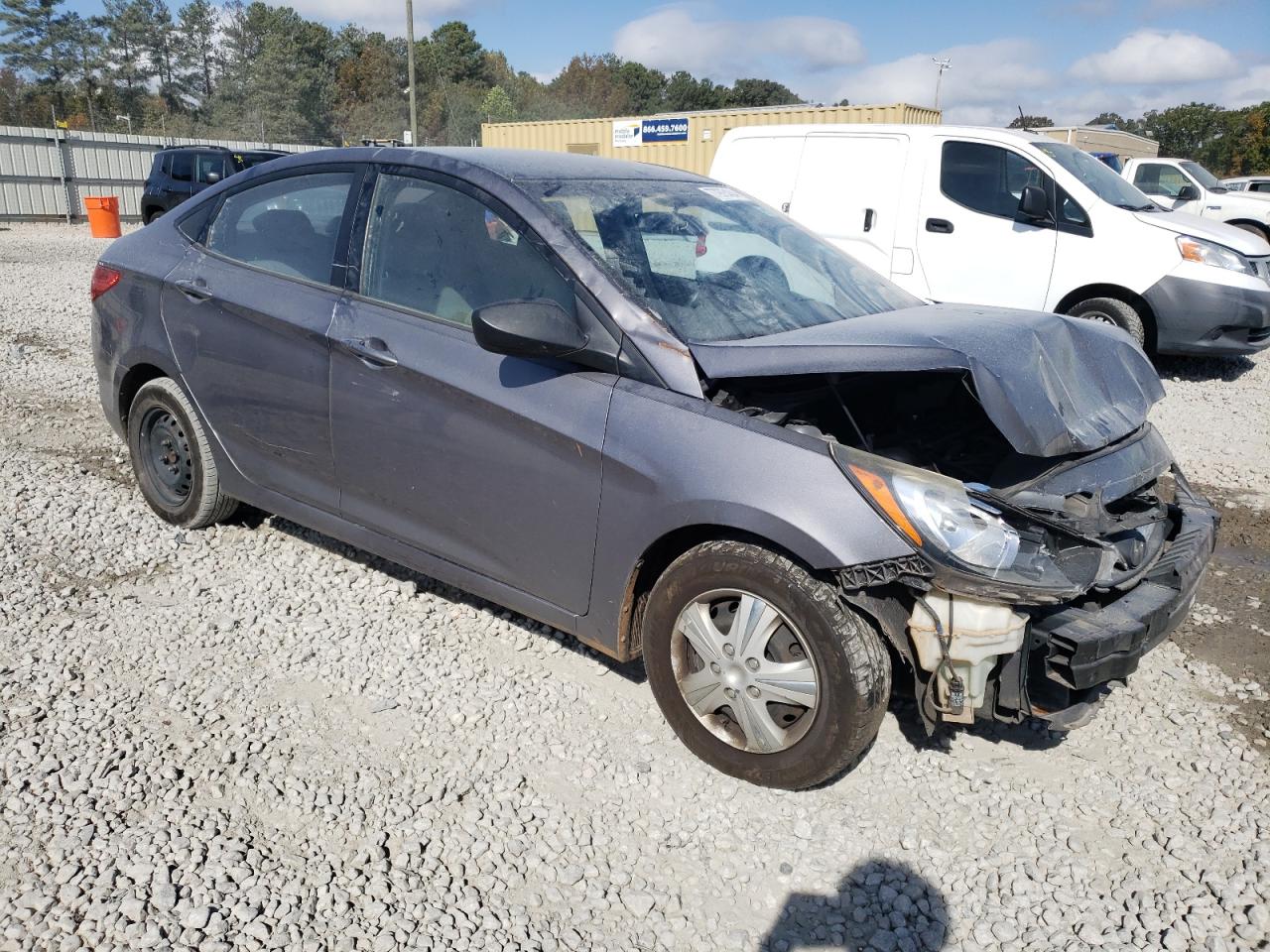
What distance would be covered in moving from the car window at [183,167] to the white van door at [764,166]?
533 inches

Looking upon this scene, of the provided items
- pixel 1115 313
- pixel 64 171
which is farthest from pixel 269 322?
pixel 64 171

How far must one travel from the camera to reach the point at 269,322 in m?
3.77

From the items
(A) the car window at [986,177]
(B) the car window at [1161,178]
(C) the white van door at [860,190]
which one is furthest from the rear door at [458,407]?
(B) the car window at [1161,178]

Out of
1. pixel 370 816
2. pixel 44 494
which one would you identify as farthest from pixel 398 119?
pixel 370 816

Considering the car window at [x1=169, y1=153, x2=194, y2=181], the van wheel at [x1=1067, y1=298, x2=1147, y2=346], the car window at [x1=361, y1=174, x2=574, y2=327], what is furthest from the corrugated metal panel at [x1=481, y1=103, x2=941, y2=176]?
the car window at [x1=361, y1=174, x2=574, y2=327]

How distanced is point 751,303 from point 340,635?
6.59ft

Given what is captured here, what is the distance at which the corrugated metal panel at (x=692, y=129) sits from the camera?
63.9 ft

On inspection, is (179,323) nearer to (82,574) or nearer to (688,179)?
(82,574)

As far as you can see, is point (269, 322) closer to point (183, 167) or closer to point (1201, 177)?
point (183, 167)

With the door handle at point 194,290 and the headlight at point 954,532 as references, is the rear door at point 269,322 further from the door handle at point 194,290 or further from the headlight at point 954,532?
the headlight at point 954,532

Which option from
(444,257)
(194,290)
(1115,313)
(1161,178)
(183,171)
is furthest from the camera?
(183,171)

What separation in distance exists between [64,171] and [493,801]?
27704 mm

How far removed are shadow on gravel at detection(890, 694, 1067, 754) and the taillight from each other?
3.87m

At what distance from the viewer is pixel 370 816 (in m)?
2.77
